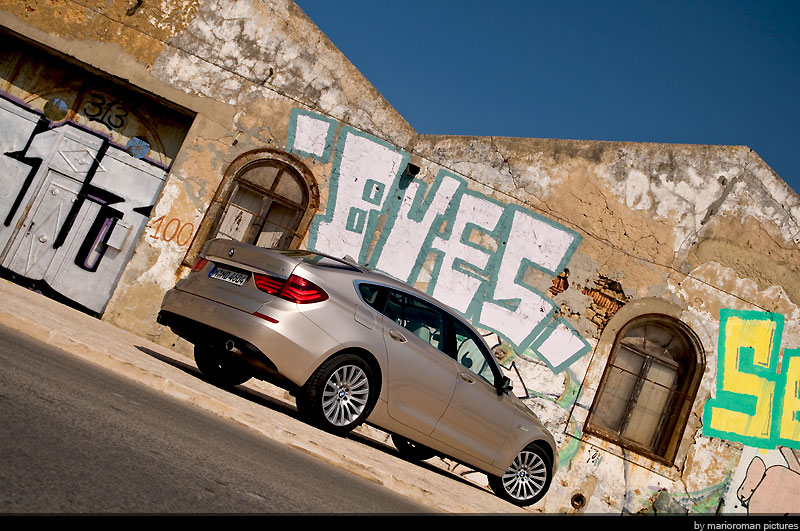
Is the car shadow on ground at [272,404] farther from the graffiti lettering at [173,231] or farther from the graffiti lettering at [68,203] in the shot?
the graffiti lettering at [68,203]

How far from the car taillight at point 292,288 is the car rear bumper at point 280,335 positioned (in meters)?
0.08

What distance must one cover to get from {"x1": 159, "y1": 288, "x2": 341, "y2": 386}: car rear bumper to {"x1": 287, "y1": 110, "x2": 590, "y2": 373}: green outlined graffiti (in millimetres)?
5380

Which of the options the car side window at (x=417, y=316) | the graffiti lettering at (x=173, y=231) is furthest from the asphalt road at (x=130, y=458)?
the graffiti lettering at (x=173, y=231)

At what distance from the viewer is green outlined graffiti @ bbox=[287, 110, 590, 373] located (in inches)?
478

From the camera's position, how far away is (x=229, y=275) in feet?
22.9

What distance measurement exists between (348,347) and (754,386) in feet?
29.2

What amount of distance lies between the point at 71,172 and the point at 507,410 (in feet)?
25.6

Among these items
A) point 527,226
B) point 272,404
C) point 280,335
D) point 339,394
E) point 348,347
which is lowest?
point 272,404

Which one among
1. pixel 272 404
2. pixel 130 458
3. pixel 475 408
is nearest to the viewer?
pixel 130 458

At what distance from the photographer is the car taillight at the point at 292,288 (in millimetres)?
6629

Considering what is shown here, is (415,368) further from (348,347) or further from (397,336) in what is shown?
(348,347)

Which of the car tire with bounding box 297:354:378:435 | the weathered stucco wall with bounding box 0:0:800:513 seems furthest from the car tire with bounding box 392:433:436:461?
the weathered stucco wall with bounding box 0:0:800:513

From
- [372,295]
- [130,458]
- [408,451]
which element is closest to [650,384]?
[408,451]

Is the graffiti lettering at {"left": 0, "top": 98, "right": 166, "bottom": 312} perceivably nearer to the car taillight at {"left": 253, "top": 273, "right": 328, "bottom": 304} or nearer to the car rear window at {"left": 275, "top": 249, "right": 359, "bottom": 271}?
the car rear window at {"left": 275, "top": 249, "right": 359, "bottom": 271}
